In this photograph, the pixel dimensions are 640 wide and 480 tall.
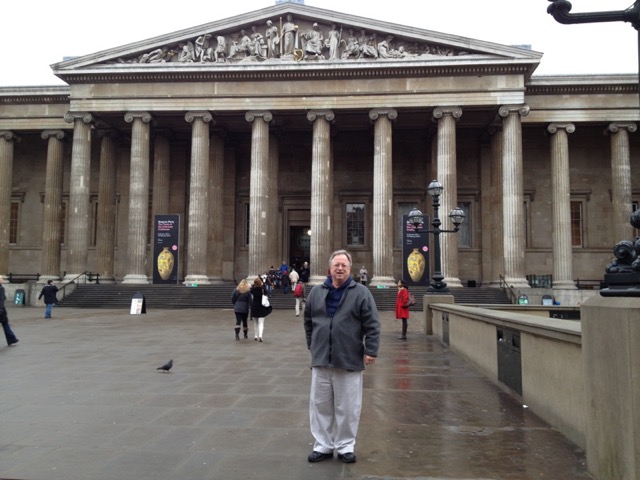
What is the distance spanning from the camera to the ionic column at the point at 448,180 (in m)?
29.3

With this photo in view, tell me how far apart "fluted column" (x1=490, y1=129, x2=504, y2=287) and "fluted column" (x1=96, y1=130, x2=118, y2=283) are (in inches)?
902

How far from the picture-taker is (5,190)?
34.4m

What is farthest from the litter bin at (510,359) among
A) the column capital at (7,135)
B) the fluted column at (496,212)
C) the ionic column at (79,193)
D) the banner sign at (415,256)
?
the column capital at (7,135)

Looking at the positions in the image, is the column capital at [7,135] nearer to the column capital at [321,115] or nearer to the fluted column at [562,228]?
the column capital at [321,115]

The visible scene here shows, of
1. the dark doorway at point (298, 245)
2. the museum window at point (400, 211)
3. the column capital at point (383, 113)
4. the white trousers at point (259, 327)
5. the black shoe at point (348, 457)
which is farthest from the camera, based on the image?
the dark doorway at point (298, 245)

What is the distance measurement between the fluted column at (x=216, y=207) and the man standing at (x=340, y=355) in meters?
29.1

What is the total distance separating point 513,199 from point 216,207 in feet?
57.4

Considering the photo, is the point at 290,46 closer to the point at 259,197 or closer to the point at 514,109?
the point at 259,197

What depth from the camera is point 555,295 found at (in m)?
28.3

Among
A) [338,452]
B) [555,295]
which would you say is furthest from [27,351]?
[555,295]

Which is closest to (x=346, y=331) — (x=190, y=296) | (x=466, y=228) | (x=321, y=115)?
(x=190, y=296)

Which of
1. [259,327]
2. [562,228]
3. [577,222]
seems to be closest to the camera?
[259,327]

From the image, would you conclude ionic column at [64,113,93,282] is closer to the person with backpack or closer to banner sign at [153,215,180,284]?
banner sign at [153,215,180,284]

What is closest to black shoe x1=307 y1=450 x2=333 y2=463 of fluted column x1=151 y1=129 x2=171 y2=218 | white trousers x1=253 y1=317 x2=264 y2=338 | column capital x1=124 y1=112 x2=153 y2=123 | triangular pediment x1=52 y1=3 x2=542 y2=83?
white trousers x1=253 y1=317 x2=264 y2=338
